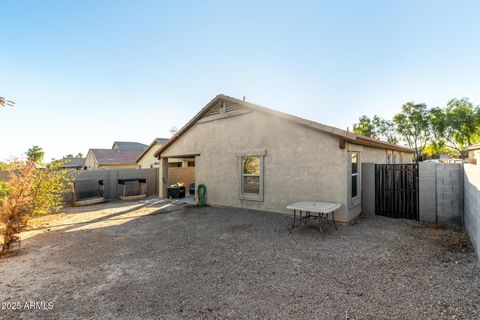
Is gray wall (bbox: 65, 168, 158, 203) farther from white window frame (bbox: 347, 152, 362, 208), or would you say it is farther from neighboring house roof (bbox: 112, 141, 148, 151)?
neighboring house roof (bbox: 112, 141, 148, 151)

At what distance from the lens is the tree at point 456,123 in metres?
26.1

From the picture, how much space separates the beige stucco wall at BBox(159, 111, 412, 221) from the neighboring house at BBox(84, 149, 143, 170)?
859 inches

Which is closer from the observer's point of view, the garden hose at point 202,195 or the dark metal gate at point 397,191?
the dark metal gate at point 397,191

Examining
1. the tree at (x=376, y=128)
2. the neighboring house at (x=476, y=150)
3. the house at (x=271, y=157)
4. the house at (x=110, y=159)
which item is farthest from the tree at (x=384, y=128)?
the house at (x=110, y=159)

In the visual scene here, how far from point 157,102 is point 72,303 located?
46.1 ft

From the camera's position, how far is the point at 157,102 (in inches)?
606

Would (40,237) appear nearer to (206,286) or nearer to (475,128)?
(206,286)

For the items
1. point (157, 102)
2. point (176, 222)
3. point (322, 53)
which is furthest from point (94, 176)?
point (322, 53)

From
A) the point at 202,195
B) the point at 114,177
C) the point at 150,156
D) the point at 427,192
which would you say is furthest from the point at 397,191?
the point at 150,156

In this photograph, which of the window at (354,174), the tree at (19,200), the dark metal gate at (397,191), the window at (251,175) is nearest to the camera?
the tree at (19,200)

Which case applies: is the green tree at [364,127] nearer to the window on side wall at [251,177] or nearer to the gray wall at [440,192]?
the gray wall at [440,192]

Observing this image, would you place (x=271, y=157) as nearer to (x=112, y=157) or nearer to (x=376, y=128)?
(x=112, y=157)

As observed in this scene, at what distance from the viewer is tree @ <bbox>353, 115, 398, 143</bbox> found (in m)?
36.8

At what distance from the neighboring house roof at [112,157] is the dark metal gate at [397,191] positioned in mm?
29723
